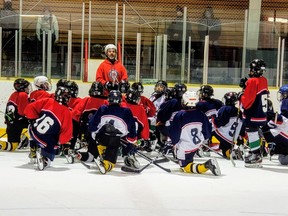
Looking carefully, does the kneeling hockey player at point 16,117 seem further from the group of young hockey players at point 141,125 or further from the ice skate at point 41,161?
the ice skate at point 41,161

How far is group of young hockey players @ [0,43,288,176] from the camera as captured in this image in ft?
18.3

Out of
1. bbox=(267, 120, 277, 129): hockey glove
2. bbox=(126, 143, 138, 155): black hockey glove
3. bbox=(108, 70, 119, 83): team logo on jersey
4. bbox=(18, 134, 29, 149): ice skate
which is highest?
bbox=(108, 70, 119, 83): team logo on jersey

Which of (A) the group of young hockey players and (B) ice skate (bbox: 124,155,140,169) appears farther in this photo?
(B) ice skate (bbox: 124,155,140,169)

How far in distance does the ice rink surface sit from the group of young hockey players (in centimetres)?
17

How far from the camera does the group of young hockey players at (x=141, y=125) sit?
5.57 m

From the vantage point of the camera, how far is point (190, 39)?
8.66 metres

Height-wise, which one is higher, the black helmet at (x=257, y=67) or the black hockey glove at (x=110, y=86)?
the black helmet at (x=257, y=67)

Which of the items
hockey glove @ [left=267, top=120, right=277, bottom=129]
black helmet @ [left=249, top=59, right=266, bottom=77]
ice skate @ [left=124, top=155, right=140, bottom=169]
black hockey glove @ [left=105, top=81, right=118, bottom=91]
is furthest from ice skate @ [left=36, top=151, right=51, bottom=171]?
hockey glove @ [left=267, top=120, right=277, bottom=129]

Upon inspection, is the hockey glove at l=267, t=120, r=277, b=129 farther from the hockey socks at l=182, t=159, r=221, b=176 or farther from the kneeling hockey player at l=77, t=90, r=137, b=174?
the kneeling hockey player at l=77, t=90, r=137, b=174

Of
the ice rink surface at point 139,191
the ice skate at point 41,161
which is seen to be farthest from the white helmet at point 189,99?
the ice skate at point 41,161

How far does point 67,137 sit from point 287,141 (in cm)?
220

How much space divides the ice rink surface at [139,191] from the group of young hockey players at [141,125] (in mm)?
167

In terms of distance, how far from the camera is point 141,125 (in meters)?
6.04

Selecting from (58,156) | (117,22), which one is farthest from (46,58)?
(58,156)
